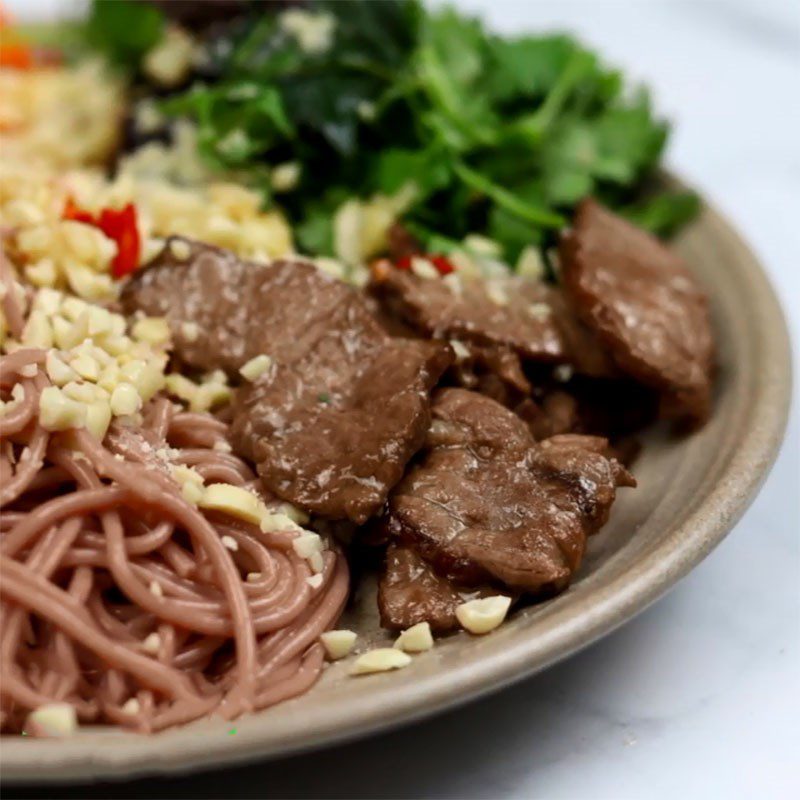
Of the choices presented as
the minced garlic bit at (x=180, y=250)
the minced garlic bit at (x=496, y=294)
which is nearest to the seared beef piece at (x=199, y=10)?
the minced garlic bit at (x=180, y=250)

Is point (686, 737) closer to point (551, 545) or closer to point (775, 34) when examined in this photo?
point (551, 545)

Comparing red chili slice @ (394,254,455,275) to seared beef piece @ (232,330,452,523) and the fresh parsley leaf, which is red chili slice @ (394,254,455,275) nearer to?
seared beef piece @ (232,330,452,523)

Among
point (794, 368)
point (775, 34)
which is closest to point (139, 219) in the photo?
point (794, 368)

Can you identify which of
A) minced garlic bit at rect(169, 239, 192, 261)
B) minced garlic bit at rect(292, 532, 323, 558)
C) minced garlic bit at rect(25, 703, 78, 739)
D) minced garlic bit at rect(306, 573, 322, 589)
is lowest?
minced garlic bit at rect(25, 703, 78, 739)

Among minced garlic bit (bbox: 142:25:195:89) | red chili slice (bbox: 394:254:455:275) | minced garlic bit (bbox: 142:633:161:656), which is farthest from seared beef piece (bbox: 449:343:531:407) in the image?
minced garlic bit (bbox: 142:25:195:89)

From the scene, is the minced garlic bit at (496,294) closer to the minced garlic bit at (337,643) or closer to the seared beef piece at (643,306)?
the seared beef piece at (643,306)
